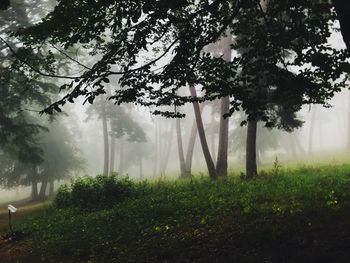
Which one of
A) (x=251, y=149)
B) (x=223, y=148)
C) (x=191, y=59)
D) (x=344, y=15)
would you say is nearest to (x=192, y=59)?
(x=191, y=59)

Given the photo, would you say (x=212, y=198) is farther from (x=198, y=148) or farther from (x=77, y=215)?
(x=198, y=148)

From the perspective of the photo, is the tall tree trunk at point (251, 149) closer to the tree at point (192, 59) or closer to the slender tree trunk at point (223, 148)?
the slender tree trunk at point (223, 148)

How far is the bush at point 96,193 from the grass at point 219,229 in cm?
A: 234

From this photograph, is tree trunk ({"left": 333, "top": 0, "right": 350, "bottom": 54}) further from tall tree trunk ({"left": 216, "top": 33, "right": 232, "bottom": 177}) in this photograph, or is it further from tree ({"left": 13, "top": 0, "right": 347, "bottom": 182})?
tall tree trunk ({"left": 216, "top": 33, "right": 232, "bottom": 177})

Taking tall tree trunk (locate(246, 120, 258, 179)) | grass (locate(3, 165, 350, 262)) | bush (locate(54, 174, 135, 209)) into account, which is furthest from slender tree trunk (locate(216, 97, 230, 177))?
grass (locate(3, 165, 350, 262))

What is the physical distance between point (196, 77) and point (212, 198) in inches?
198

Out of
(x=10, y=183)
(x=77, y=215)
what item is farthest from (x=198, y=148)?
(x=77, y=215)

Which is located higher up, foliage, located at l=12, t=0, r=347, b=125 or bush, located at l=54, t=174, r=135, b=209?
foliage, located at l=12, t=0, r=347, b=125

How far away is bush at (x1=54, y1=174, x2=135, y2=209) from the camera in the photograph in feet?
53.6

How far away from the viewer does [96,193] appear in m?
16.8

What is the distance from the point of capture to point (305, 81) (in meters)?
7.78

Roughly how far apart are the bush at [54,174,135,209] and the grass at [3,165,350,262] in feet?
7.68

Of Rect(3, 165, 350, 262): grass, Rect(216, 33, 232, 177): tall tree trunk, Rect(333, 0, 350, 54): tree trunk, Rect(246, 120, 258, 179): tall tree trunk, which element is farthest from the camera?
Rect(216, 33, 232, 177): tall tree trunk

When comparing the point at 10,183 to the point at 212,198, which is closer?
the point at 212,198
